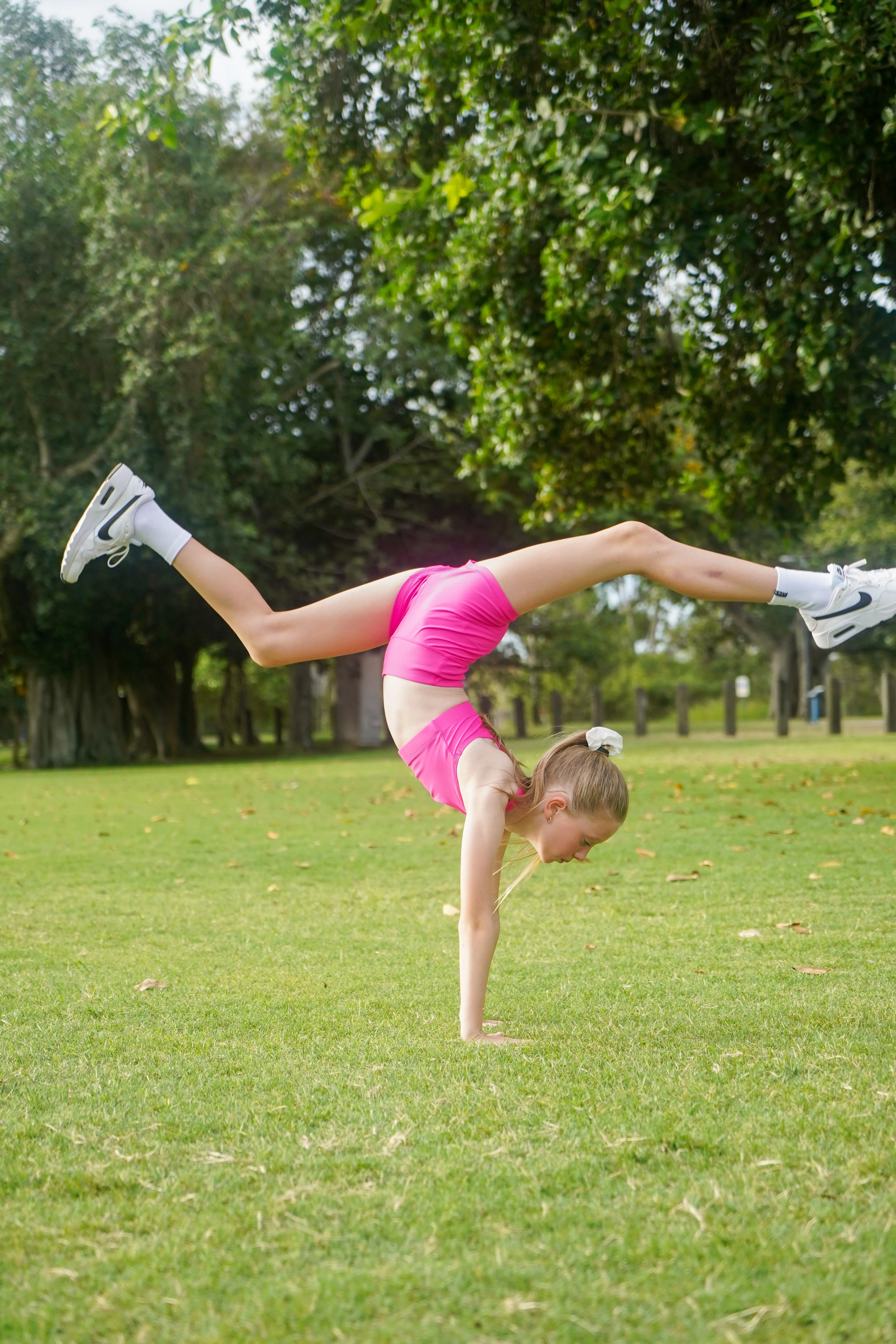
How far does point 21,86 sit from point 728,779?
18.6 metres

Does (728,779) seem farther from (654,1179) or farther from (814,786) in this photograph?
(654,1179)

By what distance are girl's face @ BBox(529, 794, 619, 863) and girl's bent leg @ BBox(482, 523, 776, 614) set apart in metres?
0.67

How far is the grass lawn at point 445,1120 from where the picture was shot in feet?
6.47

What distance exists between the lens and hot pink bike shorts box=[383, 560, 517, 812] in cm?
397

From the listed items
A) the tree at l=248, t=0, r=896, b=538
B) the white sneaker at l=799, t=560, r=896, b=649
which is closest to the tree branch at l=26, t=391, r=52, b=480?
the tree at l=248, t=0, r=896, b=538

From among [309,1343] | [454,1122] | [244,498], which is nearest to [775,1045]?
[454,1122]

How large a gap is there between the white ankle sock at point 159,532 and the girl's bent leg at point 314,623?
18cm

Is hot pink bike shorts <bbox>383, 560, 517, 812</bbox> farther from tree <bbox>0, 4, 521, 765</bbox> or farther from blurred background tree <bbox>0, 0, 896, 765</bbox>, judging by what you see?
tree <bbox>0, 4, 521, 765</bbox>

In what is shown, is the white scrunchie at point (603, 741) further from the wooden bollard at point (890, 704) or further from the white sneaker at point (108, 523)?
the wooden bollard at point (890, 704)

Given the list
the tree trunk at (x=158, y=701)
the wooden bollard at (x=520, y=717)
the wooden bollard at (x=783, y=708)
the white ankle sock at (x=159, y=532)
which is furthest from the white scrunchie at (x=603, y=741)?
the tree trunk at (x=158, y=701)

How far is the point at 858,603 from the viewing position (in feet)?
14.0

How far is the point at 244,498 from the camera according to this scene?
22297 mm

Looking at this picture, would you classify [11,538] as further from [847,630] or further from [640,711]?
[847,630]

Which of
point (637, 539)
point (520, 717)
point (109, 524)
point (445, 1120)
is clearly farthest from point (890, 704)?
point (445, 1120)
